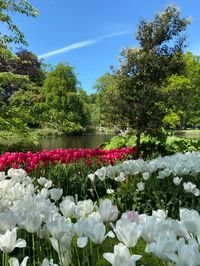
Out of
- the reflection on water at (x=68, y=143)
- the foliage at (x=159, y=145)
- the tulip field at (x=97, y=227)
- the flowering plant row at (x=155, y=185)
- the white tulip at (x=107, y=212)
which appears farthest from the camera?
the reflection on water at (x=68, y=143)

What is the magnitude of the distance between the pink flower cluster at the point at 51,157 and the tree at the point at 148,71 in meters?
3.05

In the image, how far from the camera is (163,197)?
4.31 metres

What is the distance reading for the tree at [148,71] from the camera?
→ 10039mm

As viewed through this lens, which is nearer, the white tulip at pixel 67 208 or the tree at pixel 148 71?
the white tulip at pixel 67 208

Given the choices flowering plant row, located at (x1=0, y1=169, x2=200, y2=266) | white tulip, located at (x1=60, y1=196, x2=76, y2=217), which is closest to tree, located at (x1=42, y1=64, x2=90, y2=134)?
white tulip, located at (x1=60, y1=196, x2=76, y2=217)

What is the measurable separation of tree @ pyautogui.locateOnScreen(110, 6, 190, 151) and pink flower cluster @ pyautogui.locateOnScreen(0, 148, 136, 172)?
305 cm

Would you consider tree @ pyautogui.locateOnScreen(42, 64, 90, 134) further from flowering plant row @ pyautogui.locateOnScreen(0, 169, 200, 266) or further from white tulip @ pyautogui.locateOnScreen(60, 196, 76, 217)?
flowering plant row @ pyautogui.locateOnScreen(0, 169, 200, 266)

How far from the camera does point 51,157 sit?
6.20m

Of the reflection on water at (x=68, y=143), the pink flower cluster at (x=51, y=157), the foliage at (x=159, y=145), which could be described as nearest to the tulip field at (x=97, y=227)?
the pink flower cluster at (x=51, y=157)

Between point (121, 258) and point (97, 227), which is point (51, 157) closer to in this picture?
point (97, 227)

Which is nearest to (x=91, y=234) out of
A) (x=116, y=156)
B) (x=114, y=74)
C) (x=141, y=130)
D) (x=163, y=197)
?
(x=163, y=197)

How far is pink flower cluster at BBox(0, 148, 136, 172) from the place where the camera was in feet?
19.3

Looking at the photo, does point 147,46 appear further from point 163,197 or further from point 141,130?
point 163,197

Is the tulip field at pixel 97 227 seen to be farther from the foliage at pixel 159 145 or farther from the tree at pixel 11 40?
the foliage at pixel 159 145
